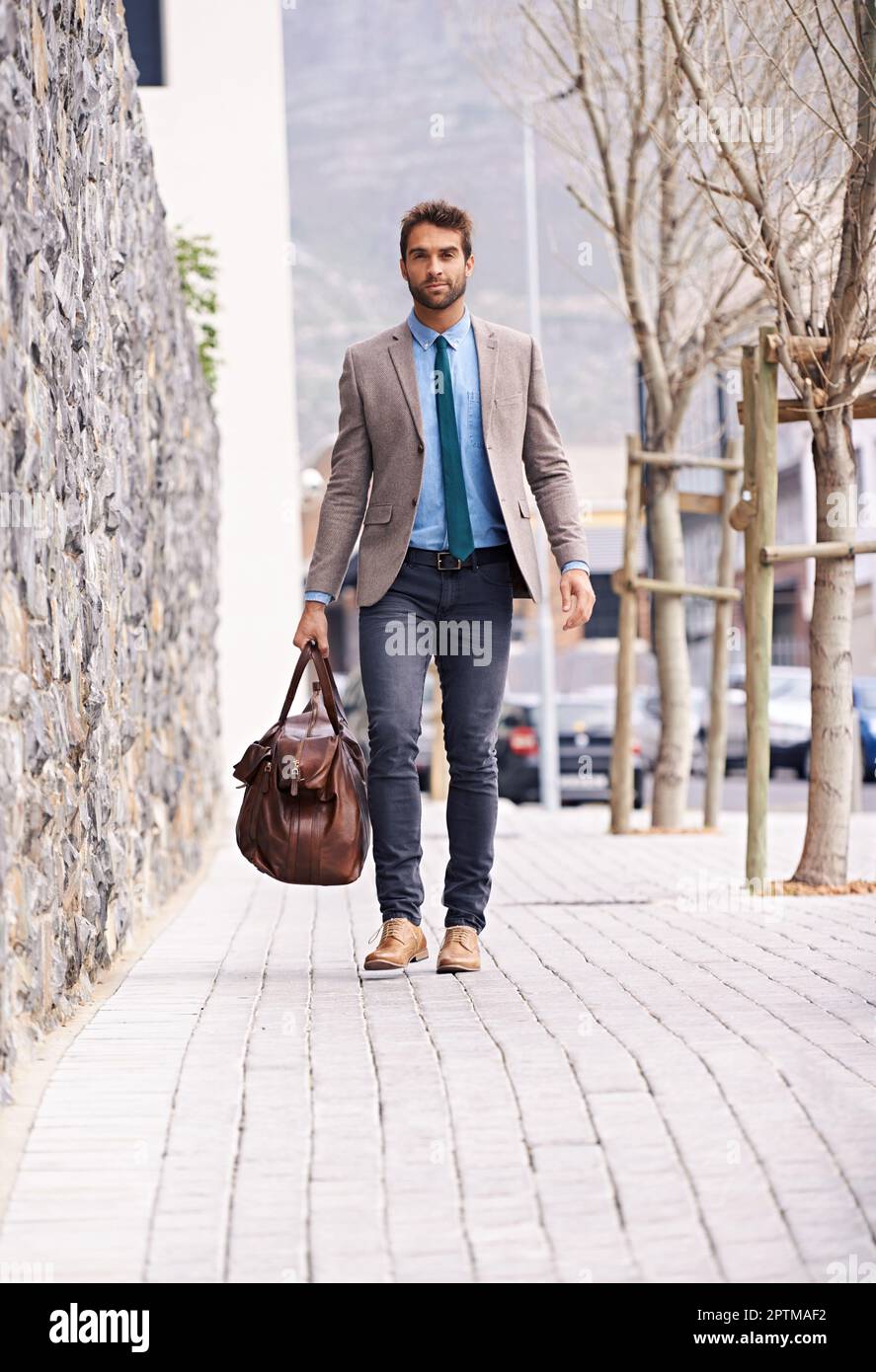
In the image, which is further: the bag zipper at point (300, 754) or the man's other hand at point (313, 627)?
the man's other hand at point (313, 627)

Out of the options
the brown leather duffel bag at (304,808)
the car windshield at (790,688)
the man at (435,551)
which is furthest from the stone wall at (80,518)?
the car windshield at (790,688)

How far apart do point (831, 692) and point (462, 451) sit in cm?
327

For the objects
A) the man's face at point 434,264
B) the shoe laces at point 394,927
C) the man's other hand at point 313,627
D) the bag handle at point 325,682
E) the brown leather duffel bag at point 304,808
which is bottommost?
the shoe laces at point 394,927

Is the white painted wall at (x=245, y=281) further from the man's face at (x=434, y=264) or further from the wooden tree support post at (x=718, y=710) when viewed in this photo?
the man's face at (x=434, y=264)

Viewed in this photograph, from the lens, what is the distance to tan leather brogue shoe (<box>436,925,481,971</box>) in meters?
5.64

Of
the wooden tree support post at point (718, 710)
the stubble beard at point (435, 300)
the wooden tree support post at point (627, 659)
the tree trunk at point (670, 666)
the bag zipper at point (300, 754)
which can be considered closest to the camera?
the bag zipper at point (300, 754)

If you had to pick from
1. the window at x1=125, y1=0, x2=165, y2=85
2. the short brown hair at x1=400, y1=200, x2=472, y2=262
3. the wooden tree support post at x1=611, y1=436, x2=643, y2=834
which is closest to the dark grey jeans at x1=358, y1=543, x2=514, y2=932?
the short brown hair at x1=400, y1=200, x2=472, y2=262

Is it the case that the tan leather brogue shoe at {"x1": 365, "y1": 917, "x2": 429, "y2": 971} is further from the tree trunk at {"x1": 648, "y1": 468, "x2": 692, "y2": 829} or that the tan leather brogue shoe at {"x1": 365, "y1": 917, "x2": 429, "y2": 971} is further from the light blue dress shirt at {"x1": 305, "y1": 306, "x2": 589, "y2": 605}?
the tree trunk at {"x1": 648, "y1": 468, "x2": 692, "y2": 829}

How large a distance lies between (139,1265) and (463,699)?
2824 millimetres

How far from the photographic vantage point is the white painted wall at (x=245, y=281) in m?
15.9

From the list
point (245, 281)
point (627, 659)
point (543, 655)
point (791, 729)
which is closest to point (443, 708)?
point (627, 659)

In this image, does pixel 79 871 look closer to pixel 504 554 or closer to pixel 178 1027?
pixel 178 1027

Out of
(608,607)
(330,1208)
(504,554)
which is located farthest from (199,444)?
(608,607)

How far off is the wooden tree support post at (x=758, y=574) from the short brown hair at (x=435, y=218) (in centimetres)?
300
